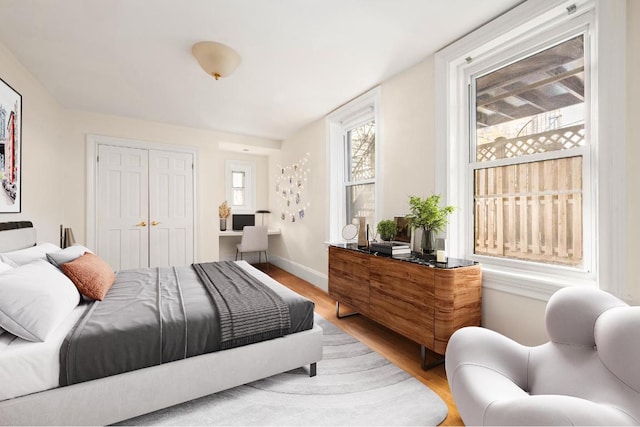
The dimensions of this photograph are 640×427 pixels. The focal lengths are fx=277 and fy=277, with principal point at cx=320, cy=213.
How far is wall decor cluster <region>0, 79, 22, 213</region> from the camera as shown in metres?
2.19

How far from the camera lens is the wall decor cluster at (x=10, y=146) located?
2186 millimetres

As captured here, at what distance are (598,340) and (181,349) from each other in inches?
74.2

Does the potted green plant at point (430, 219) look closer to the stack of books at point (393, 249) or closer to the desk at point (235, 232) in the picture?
the stack of books at point (393, 249)

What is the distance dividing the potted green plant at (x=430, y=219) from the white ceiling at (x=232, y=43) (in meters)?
Answer: 1.30

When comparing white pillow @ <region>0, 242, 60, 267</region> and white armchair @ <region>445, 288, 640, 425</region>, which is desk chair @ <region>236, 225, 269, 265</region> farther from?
white armchair @ <region>445, 288, 640, 425</region>

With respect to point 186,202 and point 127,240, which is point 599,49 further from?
point 127,240

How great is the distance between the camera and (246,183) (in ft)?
18.7

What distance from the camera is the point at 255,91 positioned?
3145 millimetres

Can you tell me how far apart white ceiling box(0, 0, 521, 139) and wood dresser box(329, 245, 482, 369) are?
1741 mm

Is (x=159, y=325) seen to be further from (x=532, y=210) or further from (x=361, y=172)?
(x=361, y=172)

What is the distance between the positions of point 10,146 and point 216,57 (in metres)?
1.86

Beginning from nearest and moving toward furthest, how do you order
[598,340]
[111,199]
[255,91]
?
[598,340] → [255,91] → [111,199]

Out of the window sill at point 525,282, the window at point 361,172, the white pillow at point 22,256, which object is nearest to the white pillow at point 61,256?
the white pillow at point 22,256

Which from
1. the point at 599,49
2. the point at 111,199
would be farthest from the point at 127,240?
the point at 599,49
